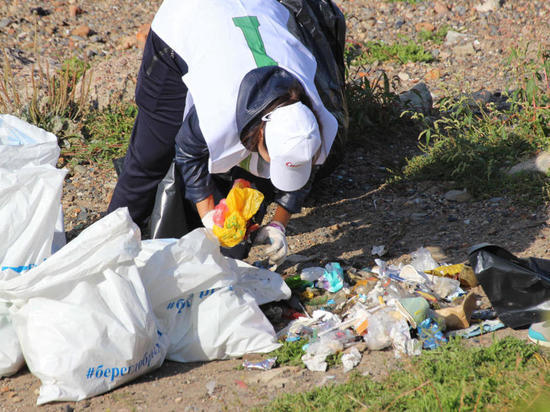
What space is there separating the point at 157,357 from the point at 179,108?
A: 1.26 m

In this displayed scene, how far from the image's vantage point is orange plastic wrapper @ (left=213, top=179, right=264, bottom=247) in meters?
2.62

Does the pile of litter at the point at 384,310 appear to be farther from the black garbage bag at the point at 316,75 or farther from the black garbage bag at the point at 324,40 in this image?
the black garbage bag at the point at 324,40

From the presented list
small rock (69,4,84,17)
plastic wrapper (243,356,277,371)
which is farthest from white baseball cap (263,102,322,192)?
small rock (69,4,84,17)

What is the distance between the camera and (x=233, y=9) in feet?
8.89

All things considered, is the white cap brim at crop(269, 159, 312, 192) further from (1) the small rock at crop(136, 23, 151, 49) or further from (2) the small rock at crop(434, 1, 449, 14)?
(2) the small rock at crop(434, 1, 449, 14)

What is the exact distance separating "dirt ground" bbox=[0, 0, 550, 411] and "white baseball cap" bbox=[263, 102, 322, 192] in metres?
0.74

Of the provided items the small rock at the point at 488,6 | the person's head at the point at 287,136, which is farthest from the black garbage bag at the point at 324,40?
the small rock at the point at 488,6

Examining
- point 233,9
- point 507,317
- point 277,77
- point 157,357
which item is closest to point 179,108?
point 233,9

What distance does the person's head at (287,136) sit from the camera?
235 cm

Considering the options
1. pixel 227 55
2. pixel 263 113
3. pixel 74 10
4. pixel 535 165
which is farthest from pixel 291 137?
pixel 74 10

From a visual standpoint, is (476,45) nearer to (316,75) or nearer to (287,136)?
(316,75)

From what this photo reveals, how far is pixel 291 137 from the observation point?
235 centimetres

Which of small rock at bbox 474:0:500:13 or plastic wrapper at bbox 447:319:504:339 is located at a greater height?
small rock at bbox 474:0:500:13

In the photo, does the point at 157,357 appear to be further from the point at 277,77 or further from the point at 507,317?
the point at 507,317
